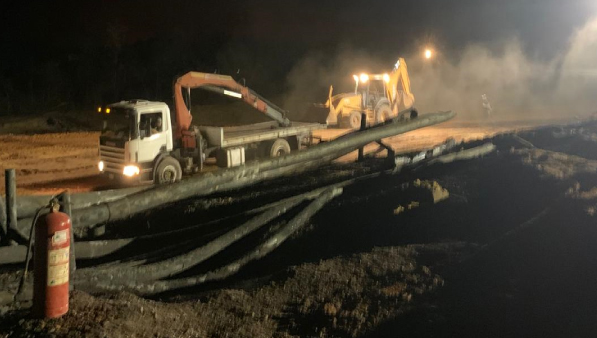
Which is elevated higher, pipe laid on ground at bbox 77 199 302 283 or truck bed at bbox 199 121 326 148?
truck bed at bbox 199 121 326 148

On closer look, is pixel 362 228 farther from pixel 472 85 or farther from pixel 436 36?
pixel 436 36

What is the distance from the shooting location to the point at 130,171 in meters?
13.2

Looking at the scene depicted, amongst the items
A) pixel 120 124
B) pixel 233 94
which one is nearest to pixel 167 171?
pixel 120 124

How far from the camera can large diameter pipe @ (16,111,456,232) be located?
7.08m

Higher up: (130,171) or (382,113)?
(382,113)

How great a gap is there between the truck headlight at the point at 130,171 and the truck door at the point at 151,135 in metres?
A: 0.19

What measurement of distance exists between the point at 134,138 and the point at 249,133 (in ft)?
14.0

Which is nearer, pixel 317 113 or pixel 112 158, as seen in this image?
pixel 112 158

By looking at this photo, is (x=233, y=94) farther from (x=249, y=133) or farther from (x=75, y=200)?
(x=75, y=200)

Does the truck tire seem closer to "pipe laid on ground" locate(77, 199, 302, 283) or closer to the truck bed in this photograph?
the truck bed

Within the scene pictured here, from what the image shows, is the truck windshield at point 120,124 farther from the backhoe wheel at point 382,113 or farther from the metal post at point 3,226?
the backhoe wheel at point 382,113

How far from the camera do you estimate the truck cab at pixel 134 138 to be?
13.0 metres

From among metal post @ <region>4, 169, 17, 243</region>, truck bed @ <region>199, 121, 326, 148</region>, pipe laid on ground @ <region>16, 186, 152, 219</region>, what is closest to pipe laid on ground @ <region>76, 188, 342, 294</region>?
metal post @ <region>4, 169, 17, 243</region>

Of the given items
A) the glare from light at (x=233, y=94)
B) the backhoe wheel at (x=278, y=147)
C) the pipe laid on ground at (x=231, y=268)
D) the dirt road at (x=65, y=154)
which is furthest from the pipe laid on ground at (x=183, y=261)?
the backhoe wheel at (x=278, y=147)
